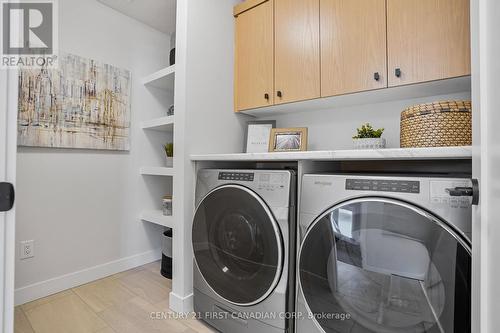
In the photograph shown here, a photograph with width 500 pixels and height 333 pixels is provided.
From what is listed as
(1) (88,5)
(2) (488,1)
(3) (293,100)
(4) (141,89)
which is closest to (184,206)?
(3) (293,100)

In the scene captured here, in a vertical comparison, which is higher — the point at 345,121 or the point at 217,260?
the point at 345,121

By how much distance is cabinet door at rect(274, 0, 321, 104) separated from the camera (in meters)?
1.51

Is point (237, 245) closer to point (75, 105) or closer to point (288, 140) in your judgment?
point (288, 140)

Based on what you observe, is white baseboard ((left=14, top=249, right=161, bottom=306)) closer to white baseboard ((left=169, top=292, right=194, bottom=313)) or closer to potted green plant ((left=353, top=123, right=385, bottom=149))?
white baseboard ((left=169, top=292, right=194, bottom=313))

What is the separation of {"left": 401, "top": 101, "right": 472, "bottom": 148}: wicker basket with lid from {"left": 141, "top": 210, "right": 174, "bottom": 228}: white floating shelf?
5.47 feet

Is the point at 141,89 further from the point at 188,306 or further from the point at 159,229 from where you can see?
the point at 188,306

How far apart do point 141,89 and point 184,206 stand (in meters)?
1.33

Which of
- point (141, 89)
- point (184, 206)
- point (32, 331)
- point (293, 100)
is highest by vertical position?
point (141, 89)

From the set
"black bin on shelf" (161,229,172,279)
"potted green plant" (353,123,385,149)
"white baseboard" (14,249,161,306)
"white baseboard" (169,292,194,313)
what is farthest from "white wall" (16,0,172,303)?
"potted green plant" (353,123,385,149)

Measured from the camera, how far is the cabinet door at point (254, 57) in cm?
170

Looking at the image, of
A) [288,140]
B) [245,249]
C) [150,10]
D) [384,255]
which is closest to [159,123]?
[150,10]

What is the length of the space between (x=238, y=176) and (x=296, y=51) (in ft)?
3.01

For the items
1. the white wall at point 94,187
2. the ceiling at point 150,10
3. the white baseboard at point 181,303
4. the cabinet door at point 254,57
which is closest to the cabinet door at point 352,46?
the cabinet door at point 254,57

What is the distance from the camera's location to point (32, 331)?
1348mm
